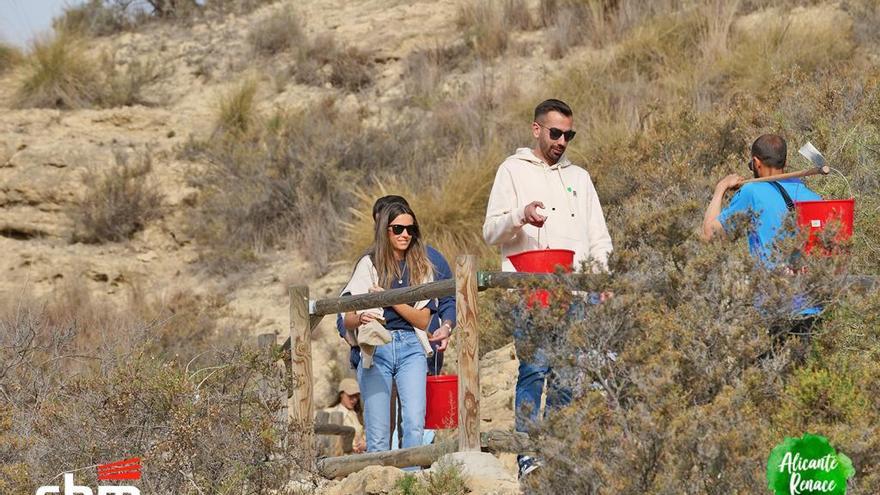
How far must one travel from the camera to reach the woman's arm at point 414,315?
21.2 ft

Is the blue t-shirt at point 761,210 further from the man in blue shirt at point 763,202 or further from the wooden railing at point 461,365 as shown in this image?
the wooden railing at point 461,365

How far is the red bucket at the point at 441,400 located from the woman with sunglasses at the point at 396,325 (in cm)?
14

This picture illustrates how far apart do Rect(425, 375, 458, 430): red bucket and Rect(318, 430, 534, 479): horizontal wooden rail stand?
334 mm

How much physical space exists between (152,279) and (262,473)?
8.19 metres

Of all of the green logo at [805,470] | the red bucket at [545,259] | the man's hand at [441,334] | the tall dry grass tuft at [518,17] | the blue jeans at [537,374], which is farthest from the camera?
the tall dry grass tuft at [518,17]

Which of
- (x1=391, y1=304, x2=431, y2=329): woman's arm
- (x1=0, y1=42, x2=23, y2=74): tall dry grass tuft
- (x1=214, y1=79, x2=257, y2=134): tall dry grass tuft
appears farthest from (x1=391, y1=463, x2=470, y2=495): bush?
(x1=0, y1=42, x2=23, y2=74): tall dry grass tuft

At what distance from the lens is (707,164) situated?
10156 mm

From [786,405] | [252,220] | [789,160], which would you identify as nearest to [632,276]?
[786,405]

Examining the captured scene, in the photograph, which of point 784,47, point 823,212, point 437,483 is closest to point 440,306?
point 437,483

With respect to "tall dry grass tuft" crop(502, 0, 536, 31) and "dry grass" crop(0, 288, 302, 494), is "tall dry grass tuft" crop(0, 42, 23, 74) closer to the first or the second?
"tall dry grass tuft" crop(502, 0, 536, 31)

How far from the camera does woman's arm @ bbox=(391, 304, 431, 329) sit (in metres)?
6.45

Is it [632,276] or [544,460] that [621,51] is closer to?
[632,276]

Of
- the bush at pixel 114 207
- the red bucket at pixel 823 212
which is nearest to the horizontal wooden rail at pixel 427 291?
the red bucket at pixel 823 212

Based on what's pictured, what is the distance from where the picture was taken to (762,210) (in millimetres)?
5668
